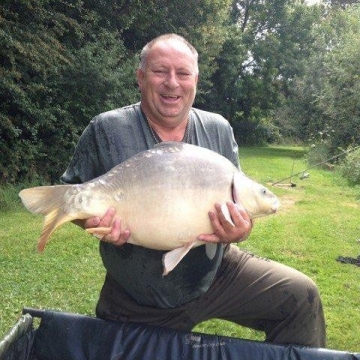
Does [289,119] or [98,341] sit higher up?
[98,341]

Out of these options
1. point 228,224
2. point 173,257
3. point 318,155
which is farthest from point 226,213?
point 318,155

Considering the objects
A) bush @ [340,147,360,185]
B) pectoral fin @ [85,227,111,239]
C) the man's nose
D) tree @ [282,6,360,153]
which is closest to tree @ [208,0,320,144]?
tree @ [282,6,360,153]

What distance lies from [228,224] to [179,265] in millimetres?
382

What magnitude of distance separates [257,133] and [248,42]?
15.5 ft

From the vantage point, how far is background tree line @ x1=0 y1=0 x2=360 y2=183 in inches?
321

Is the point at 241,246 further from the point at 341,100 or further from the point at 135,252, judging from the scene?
the point at 341,100

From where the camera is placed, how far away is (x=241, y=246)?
236 inches

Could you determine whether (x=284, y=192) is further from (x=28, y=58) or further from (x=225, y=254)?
(x=225, y=254)

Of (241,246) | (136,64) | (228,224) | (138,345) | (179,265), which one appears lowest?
(241,246)

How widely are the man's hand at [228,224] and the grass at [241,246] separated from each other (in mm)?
1981

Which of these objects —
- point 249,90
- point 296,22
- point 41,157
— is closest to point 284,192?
point 41,157

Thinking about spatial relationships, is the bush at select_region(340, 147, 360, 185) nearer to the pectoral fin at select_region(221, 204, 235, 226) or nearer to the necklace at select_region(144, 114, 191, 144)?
the necklace at select_region(144, 114, 191, 144)

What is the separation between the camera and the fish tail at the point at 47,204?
1617 millimetres

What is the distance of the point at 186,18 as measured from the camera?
1505 cm
